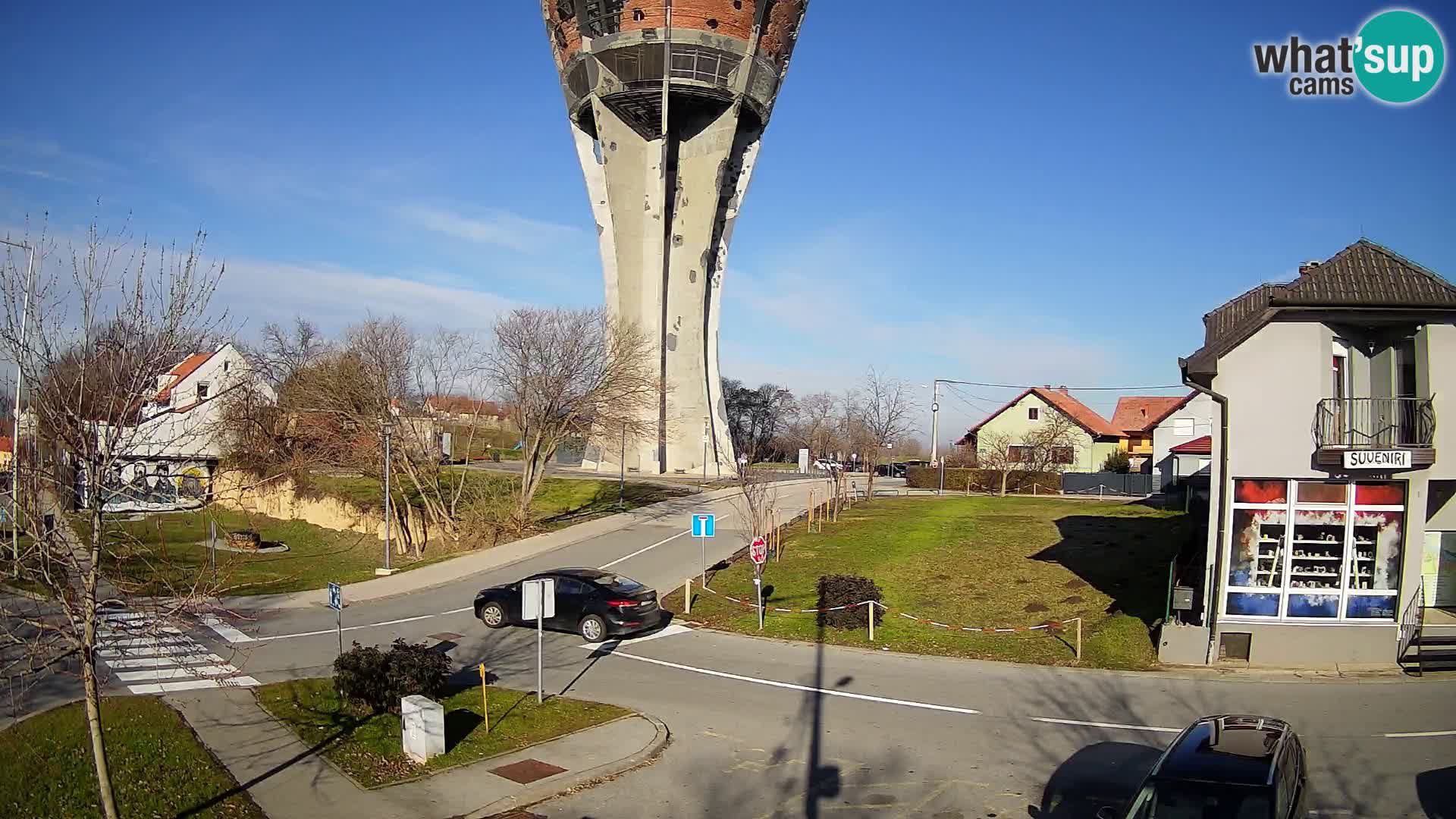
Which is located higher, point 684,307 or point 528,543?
point 684,307

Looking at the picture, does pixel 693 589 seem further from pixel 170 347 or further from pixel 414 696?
pixel 170 347

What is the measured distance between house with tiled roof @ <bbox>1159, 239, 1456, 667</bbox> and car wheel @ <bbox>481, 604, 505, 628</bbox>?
13.5 metres

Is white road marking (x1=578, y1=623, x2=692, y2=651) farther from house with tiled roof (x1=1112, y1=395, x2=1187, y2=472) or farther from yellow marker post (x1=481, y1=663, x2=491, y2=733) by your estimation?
house with tiled roof (x1=1112, y1=395, x2=1187, y2=472)

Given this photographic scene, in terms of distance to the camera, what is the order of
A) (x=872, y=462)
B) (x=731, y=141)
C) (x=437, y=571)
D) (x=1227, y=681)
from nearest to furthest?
(x=1227, y=681), (x=437, y=571), (x=872, y=462), (x=731, y=141)

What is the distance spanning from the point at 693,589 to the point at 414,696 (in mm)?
12757

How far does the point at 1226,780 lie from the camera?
26.3 feet

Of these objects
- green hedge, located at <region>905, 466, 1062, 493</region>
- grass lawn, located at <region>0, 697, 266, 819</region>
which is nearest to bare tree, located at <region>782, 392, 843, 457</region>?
green hedge, located at <region>905, 466, 1062, 493</region>

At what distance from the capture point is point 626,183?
51.3 metres

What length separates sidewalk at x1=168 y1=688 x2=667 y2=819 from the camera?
1040cm

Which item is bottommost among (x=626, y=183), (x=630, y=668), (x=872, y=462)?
(x=630, y=668)

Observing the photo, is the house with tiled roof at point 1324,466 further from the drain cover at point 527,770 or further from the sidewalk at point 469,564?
the sidewalk at point 469,564

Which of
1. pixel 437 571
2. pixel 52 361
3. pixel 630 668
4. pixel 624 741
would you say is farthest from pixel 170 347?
pixel 437 571

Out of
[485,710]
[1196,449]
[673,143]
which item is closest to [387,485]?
[485,710]

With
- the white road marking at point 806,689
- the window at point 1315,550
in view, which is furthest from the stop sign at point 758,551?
the window at point 1315,550
